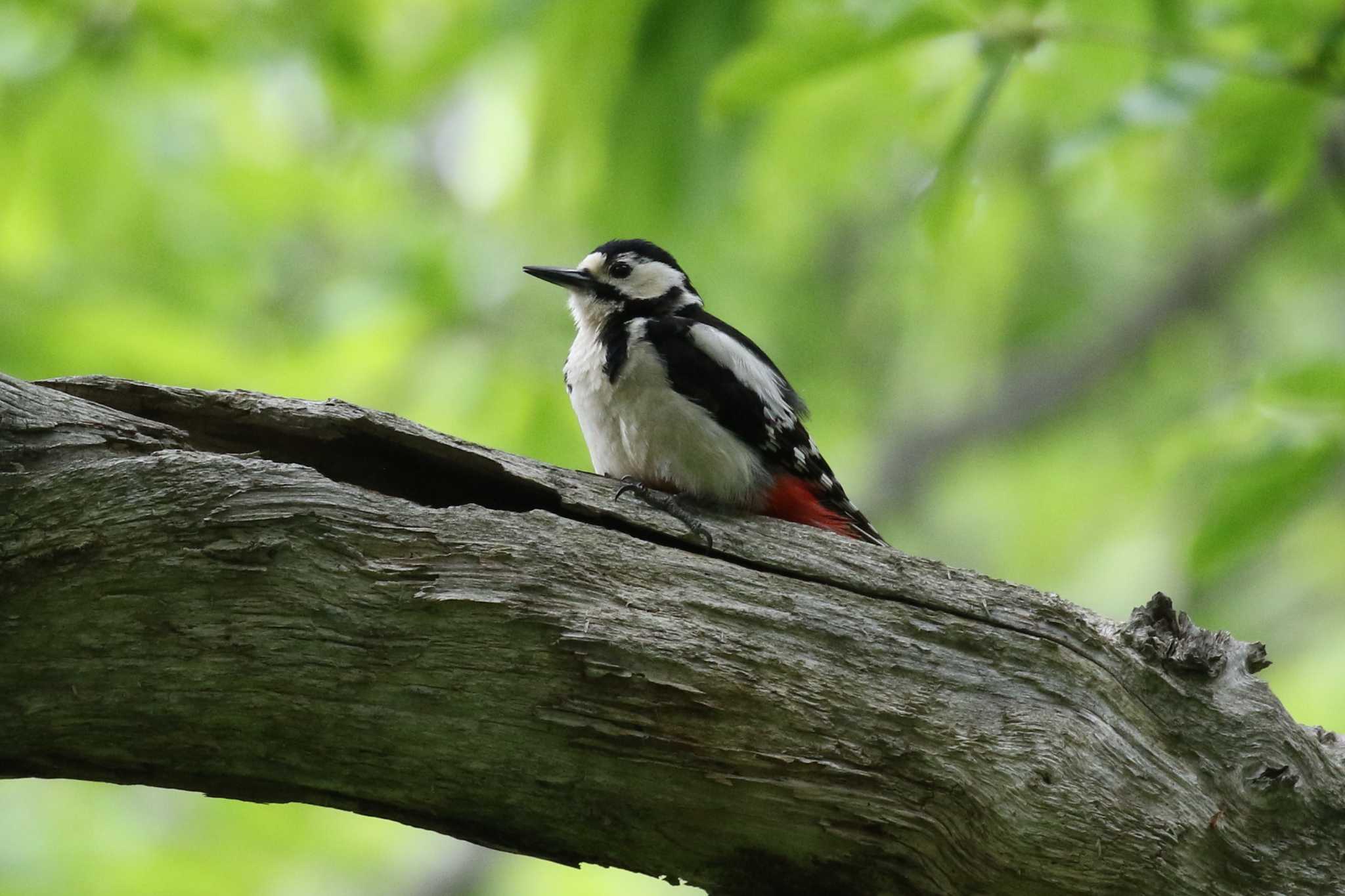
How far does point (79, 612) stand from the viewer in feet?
8.97

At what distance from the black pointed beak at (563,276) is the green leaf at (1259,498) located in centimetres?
228

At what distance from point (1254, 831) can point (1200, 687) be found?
0.34 m

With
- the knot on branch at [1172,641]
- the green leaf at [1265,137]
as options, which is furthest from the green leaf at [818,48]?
the knot on branch at [1172,641]

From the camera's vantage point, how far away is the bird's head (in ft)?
16.3

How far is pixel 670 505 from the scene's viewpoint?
353cm

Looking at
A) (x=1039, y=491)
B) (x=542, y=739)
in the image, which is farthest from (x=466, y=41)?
(x=1039, y=491)

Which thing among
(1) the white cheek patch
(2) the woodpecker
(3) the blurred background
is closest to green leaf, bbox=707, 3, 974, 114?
(3) the blurred background

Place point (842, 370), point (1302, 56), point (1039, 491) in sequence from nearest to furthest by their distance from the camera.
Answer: point (1302, 56), point (842, 370), point (1039, 491)

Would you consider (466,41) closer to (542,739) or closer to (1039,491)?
(542,739)

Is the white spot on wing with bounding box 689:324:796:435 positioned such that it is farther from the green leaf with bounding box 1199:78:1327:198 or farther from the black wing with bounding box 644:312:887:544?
the green leaf with bounding box 1199:78:1327:198

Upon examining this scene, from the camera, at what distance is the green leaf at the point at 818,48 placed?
11.9ft

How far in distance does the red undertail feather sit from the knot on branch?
3.78ft

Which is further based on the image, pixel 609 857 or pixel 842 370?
pixel 842 370

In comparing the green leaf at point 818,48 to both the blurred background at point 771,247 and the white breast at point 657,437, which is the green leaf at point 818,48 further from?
the white breast at point 657,437
